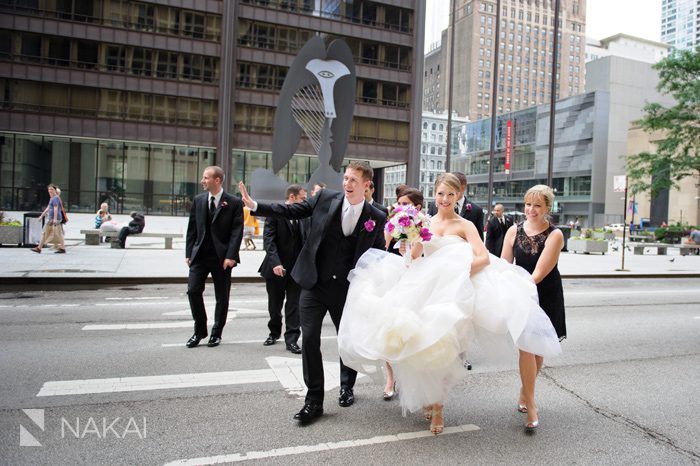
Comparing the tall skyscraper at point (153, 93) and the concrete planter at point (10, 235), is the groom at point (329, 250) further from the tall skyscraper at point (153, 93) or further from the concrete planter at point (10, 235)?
the tall skyscraper at point (153, 93)

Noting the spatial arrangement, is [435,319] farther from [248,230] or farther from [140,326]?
[248,230]

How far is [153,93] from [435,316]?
46217mm

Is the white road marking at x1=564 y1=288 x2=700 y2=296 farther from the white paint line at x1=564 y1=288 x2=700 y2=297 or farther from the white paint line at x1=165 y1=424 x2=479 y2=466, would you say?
the white paint line at x1=165 y1=424 x2=479 y2=466

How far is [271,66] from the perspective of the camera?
160ft

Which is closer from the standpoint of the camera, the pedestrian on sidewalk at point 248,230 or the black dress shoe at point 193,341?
the black dress shoe at point 193,341

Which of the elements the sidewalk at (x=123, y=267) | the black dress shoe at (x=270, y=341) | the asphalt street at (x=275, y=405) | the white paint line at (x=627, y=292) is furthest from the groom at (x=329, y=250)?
the white paint line at (x=627, y=292)

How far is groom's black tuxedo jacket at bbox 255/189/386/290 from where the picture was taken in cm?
469

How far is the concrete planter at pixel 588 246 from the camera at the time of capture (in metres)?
27.7

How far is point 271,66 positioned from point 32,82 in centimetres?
1870

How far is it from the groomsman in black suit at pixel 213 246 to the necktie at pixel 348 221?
238 centimetres

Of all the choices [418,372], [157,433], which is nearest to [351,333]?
[418,372]

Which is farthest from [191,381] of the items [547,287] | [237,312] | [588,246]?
[588,246]

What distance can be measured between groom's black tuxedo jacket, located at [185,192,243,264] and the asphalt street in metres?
1.20

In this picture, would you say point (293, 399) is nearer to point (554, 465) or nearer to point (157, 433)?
point (157, 433)
